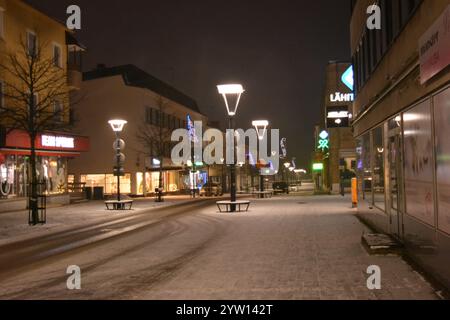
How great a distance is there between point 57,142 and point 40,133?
235 centimetres

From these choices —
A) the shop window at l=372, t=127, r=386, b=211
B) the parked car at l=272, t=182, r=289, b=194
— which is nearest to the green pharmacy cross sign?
the parked car at l=272, t=182, r=289, b=194

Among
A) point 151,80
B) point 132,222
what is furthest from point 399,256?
point 151,80

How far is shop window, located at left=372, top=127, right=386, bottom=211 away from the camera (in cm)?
1266

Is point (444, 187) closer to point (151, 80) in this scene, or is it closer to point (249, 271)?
point (249, 271)

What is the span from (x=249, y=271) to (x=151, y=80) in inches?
1989

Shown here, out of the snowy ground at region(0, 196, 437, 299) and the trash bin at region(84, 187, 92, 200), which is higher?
the trash bin at region(84, 187, 92, 200)

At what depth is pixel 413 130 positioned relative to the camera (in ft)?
28.8

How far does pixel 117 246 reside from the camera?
1312cm

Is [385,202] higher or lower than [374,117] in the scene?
lower

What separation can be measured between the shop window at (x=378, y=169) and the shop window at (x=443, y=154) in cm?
517

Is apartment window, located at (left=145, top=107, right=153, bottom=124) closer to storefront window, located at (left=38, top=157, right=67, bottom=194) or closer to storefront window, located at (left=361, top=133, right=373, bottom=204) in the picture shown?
storefront window, located at (left=38, top=157, right=67, bottom=194)

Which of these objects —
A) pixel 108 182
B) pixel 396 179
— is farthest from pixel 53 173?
pixel 396 179

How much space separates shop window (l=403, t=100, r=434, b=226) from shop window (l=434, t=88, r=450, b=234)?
1.25 ft

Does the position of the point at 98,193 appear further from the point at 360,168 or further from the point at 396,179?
the point at 396,179
